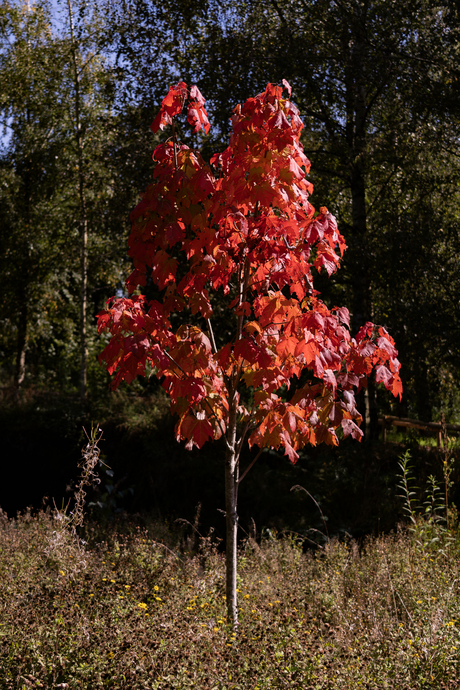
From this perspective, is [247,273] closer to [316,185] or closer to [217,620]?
[217,620]

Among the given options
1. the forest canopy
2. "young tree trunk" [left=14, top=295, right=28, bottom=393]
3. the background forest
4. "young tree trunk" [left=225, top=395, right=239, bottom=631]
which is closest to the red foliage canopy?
"young tree trunk" [left=225, top=395, right=239, bottom=631]

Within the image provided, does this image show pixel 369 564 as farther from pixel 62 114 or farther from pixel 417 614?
pixel 62 114

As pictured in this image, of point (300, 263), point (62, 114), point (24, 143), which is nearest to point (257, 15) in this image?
point (62, 114)

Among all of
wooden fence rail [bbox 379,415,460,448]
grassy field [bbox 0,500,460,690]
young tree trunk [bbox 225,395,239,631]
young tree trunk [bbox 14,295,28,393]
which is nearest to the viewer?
grassy field [bbox 0,500,460,690]

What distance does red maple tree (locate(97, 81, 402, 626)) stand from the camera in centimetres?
310

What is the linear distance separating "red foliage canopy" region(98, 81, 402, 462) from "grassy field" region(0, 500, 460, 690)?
3.53ft

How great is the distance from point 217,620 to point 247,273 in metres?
2.24

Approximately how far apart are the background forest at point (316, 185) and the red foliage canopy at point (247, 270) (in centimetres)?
331

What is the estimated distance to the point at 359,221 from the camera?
9.36 meters

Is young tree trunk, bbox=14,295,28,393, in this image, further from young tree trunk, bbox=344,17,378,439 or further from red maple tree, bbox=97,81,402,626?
red maple tree, bbox=97,81,402,626

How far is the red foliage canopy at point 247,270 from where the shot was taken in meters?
3.10

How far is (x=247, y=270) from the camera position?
3600mm

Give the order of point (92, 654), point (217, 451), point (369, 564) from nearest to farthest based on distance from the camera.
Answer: point (92, 654) → point (369, 564) → point (217, 451)

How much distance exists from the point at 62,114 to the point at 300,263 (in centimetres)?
1171
